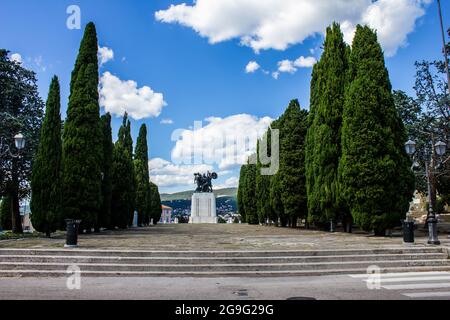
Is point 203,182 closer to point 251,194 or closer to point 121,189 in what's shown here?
point 251,194

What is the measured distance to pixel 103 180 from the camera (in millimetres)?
25969

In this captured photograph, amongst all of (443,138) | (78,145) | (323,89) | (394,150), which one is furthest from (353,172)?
(78,145)

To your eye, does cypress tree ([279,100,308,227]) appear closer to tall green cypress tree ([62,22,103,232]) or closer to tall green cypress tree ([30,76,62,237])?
tall green cypress tree ([62,22,103,232])

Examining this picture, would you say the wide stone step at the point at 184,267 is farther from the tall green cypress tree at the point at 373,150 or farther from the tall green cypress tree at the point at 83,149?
the tall green cypress tree at the point at 83,149

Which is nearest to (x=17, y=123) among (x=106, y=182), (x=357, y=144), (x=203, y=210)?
(x=106, y=182)

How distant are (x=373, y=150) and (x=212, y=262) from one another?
11391 mm

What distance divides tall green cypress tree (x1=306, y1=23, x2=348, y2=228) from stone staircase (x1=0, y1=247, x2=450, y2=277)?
10.6 metres

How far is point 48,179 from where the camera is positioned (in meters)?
18.1

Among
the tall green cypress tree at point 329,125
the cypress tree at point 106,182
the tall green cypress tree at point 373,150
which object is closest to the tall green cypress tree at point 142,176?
the cypress tree at point 106,182

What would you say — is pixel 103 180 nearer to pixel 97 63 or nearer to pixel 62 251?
pixel 97 63

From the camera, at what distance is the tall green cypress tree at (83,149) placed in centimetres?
2138

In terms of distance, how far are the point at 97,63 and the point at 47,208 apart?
35.9ft

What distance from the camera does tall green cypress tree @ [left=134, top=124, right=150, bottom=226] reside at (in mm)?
45062
